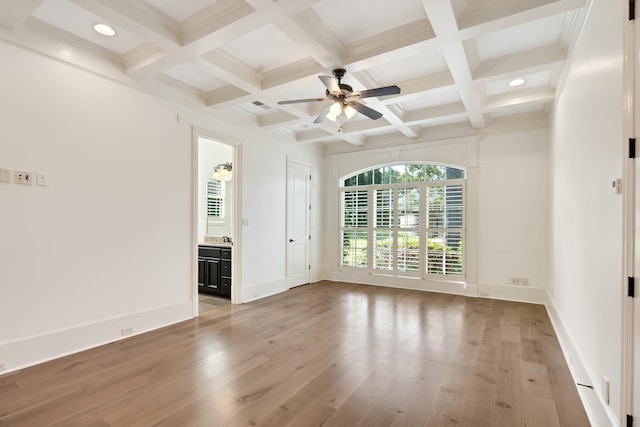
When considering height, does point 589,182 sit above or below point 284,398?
above

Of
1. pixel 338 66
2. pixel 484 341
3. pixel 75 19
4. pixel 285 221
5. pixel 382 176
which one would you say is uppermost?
pixel 75 19

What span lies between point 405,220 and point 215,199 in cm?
381

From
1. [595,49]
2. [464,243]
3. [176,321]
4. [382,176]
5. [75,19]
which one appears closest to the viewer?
[595,49]

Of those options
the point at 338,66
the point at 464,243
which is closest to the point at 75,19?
the point at 338,66

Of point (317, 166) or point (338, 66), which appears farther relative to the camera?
point (317, 166)

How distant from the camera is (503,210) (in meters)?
5.36

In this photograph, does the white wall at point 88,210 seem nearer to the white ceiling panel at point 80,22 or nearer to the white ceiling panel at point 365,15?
the white ceiling panel at point 80,22

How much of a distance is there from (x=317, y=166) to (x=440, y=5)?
480 cm

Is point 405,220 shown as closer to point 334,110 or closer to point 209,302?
point 334,110

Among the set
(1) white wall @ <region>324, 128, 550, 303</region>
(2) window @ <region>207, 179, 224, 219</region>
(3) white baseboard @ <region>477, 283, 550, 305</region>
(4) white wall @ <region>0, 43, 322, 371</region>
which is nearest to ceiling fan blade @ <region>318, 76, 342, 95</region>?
(4) white wall @ <region>0, 43, 322, 371</region>

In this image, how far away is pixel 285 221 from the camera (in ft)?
20.0

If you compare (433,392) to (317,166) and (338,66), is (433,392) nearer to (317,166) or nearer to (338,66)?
(338,66)

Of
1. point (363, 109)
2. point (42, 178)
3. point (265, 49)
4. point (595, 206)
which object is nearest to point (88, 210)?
point (42, 178)

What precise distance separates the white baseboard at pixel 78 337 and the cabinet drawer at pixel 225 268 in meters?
1.30
